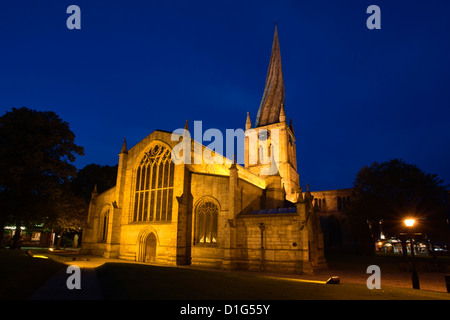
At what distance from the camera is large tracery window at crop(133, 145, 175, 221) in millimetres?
A: 28562

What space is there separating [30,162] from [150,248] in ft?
44.5

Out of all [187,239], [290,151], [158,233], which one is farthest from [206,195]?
[290,151]

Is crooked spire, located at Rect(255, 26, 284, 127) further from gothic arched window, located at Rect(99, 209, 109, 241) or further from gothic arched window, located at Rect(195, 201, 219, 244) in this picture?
gothic arched window, located at Rect(99, 209, 109, 241)

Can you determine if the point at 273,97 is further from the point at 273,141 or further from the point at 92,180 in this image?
the point at 92,180

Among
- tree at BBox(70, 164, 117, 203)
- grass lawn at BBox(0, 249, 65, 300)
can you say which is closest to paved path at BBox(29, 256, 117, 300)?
grass lawn at BBox(0, 249, 65, 300)

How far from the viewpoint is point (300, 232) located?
22.2 meters

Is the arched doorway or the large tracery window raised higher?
the large tracery window

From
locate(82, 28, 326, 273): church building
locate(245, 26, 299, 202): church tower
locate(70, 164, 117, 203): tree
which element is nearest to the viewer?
locate(82, 28, 326, 273): church building

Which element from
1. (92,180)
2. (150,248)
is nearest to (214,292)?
(150,248)

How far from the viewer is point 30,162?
25219 millimetres

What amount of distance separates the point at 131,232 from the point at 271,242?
604 inches
